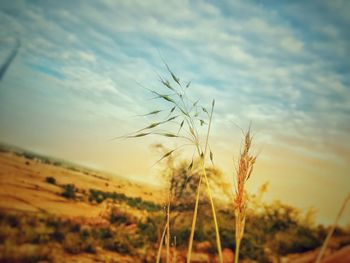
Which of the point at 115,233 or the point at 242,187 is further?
the point at 115,233

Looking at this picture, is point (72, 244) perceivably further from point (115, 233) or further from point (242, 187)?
point (242, 187)

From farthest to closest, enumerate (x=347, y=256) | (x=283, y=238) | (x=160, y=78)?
(x=283, y=238), (x=347, y=256), (x=160, y=78)

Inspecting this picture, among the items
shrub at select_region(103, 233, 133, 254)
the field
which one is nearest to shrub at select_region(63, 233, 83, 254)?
the field

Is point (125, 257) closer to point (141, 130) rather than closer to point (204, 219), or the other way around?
point (204, 219)

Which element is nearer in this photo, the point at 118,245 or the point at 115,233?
the point at 118,245

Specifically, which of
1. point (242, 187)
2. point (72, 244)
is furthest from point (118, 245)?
point (242, 187)

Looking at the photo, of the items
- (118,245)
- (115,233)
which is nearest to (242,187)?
(118,245)

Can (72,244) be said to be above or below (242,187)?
below

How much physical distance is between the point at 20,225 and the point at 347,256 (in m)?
11.7

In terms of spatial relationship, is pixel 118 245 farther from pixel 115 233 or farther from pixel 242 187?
pixel 242 187

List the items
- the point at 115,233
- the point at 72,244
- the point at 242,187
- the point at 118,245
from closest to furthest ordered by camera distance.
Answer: the point at 242,187
the point at 72,244
the point at 118,245
the point at 115,233

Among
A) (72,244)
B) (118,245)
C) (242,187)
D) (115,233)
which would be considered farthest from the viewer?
(115,233)

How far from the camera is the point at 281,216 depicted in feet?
58.1

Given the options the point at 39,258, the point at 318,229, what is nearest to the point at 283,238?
the point at 318,229
